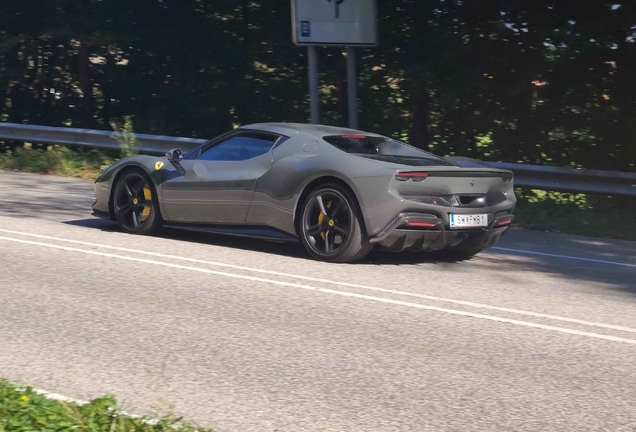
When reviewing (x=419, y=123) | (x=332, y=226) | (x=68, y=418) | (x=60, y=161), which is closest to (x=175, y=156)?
(x=332, y=226)

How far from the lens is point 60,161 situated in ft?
56.1

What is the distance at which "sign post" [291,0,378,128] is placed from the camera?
1554 cm

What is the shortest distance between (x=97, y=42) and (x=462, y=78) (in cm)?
860

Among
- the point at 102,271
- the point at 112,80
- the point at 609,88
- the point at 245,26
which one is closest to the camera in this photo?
the point at 102,271

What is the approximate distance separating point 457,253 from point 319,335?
3.80m

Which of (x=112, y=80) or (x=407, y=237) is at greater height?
(x=112, y=80)

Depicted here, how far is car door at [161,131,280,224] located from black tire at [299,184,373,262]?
0.71m

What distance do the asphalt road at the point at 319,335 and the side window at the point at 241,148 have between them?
2.90 ft

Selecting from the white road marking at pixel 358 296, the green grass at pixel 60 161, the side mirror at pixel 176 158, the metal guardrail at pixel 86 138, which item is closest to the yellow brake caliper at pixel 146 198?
the side mirror at pixel 176 158

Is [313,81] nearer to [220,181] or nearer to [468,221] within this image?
[220,181]

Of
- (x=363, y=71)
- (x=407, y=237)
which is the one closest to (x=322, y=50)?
(x=363, y=71)

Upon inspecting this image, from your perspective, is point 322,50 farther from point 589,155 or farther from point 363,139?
point 363,139

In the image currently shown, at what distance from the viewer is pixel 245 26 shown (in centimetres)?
2080

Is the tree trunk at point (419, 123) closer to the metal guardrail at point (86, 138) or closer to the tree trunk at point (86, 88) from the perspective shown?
the metal guardrail at point (86, 138)
